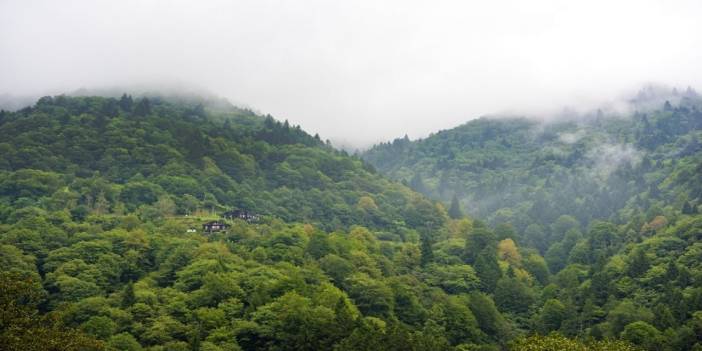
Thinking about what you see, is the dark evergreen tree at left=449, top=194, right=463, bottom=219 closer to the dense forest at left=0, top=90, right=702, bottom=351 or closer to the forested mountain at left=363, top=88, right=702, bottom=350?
the forested mountain at left=363, top=88, right=702, bottom=350

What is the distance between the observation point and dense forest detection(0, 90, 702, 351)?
88625 millimetres

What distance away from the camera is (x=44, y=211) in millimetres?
116875

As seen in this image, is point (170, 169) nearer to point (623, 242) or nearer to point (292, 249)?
point (292, 249)

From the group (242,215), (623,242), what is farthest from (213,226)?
(623,242)

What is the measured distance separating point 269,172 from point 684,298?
3390 inches

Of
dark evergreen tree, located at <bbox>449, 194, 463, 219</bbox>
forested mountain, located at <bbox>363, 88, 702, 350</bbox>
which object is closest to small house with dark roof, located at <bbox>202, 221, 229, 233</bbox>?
forested mountain, located at <bbox>363, 88, 702, 350</bbox>

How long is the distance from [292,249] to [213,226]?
21.2m

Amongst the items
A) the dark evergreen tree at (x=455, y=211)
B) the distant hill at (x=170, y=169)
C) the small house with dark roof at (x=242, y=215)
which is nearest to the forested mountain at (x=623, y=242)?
the dark evergreen tree at (x=455, y=211)

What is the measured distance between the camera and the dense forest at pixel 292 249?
3489 inches

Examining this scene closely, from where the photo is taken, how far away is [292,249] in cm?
11238

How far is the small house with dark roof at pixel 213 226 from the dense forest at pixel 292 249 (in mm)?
2179

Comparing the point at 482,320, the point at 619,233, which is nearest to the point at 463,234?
the point at 619,233

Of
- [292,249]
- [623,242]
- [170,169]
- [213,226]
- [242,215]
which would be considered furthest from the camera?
[170,169]

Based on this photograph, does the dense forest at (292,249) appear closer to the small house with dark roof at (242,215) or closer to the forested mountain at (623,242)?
the forested mountain at (623,242)
